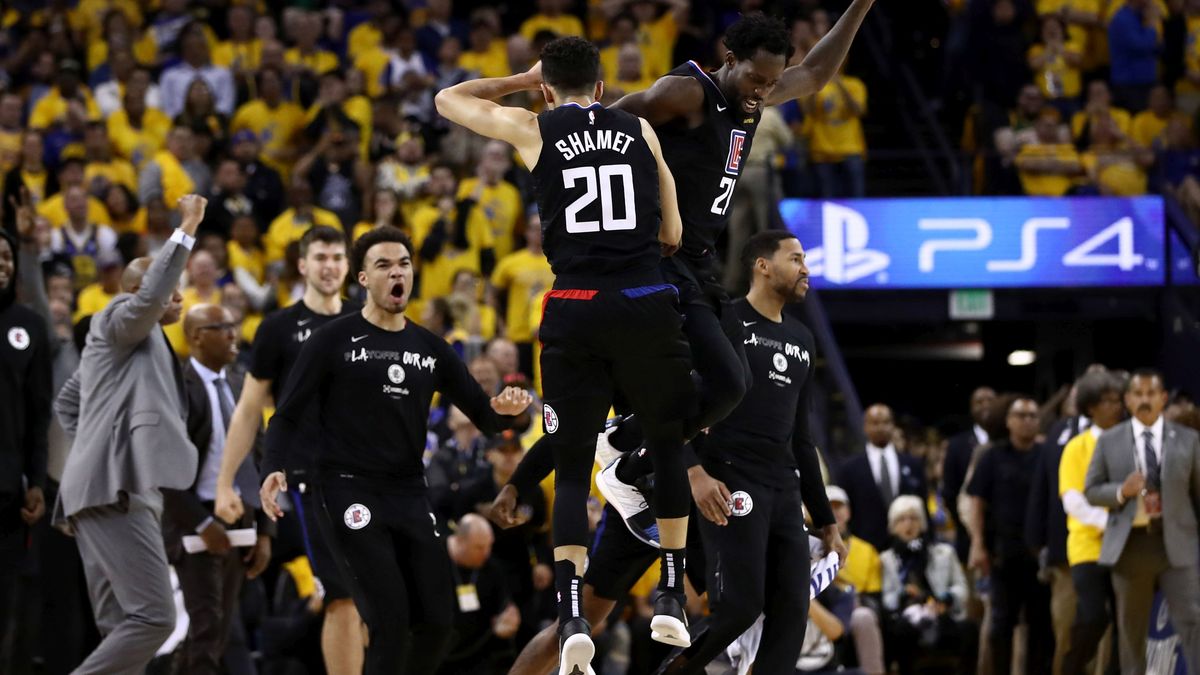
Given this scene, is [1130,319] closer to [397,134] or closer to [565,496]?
[397,134]

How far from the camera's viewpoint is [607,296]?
7082 mm

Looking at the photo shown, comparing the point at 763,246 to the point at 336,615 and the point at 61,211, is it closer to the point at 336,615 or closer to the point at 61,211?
the point at 336,615

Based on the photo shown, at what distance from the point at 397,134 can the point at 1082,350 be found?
886 centimetres

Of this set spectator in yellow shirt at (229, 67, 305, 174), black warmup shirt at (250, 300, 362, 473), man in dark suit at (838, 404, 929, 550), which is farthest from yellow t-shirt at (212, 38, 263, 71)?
black warmup shirt at (250, 300, 362, 473)

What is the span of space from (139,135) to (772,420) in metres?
10.9

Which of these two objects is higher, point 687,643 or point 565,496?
point 565,496

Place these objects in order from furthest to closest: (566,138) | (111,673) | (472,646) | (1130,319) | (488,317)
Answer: (1130,319)
(488,317)
(472,646)
(111,673)
(566,138)

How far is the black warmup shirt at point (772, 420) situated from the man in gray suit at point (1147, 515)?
336cm

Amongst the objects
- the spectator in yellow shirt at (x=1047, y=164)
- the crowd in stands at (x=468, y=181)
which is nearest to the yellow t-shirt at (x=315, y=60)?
the crowd in stands at (x=468, y=181)

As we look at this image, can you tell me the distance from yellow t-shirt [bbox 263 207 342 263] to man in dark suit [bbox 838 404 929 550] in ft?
17.1

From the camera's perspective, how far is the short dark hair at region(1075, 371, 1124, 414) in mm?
12414

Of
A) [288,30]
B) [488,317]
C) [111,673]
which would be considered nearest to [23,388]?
[111,673]

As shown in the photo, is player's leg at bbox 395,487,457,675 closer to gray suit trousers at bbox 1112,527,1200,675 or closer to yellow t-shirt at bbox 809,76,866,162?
gray suit trousers at bbox 1112,527,1200,675

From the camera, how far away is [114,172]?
17109 millimetres
